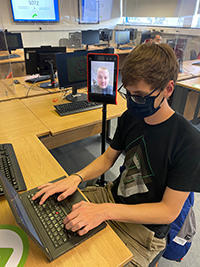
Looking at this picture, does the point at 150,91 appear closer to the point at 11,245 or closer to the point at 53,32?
the point at 11,245

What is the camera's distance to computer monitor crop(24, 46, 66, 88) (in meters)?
2.40

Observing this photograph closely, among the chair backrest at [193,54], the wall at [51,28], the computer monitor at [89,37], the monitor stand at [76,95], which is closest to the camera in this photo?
the monitor stand at [76,95]

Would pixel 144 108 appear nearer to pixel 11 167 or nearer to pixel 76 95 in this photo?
pixel 11 167

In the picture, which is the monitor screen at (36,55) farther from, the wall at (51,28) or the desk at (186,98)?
the wall at (51,28)

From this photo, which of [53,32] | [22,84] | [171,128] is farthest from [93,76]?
[53,32]

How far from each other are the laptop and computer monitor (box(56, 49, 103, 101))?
51.5 inches

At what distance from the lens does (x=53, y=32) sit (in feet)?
20.8

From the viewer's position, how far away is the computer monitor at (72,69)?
1830 millimetres

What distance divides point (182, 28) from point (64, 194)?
3.81 m

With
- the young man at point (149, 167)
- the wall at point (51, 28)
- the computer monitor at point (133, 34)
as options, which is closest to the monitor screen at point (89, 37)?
the wall at point (51, 28)

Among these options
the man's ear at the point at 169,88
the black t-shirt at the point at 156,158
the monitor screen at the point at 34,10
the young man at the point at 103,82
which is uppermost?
the monitor screen at the point at 34,10

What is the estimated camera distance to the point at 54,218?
74cm

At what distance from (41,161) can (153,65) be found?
2.60 feet

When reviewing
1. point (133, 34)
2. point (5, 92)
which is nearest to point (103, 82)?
point (5, 92)
